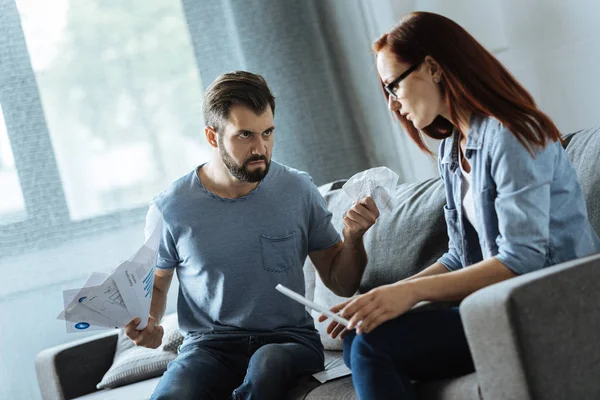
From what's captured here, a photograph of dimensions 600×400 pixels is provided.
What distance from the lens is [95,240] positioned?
3367 millimetres

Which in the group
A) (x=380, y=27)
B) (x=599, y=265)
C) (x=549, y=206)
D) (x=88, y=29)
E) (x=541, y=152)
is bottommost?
(x=599, y=265)

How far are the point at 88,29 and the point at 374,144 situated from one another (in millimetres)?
1301

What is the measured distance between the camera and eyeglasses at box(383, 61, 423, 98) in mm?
1654

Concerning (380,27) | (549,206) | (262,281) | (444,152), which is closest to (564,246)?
(549,206)

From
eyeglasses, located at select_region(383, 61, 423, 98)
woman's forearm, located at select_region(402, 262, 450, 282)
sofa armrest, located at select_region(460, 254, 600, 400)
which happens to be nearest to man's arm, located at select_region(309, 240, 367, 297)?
woman's forearm, located at select_region(402, 262, 450, 282)

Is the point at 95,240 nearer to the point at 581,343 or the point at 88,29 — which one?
the point at 88,29

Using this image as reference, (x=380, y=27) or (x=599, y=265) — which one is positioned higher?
(x=380, y=27)

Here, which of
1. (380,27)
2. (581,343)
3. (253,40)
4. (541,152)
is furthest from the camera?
(253,40)

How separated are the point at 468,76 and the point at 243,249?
32.9 inches

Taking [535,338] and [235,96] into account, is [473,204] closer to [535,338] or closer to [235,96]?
[535,338]

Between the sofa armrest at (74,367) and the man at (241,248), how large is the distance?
0.70m

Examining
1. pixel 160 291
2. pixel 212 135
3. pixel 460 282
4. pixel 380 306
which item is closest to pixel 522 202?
pixel 460 282

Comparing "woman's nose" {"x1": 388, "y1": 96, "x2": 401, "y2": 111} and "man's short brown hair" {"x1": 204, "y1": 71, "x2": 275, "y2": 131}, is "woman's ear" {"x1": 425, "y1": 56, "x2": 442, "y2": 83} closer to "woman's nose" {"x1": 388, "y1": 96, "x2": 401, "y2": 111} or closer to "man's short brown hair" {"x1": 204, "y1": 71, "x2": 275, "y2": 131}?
"woman's nose" {"x1": 388, "y1": 96, "x2": 401, "y2": 111}

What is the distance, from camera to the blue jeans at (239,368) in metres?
1.87
